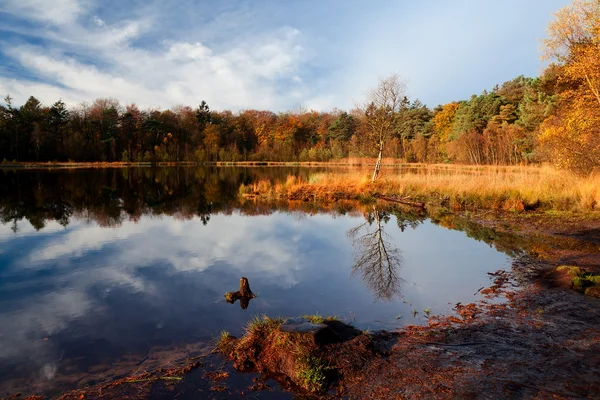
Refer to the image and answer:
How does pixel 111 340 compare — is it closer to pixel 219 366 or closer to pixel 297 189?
pixel 219 366

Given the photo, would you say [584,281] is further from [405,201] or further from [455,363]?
[405,201]

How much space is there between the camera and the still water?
4605 millimetres

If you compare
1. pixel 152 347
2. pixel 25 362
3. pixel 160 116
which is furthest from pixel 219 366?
pixel 160 116

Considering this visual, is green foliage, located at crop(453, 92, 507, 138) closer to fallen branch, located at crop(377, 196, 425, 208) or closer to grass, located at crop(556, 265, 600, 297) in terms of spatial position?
fallen branch, located at crop(377, 196, 425, 208)

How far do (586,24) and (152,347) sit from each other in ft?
56.4

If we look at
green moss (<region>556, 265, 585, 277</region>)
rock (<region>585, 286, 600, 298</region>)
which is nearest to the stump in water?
rock (<region>585, 286, 600, 298</region>)

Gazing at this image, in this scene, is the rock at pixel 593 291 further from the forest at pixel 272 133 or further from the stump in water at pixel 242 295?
the forest at pixel 272 133

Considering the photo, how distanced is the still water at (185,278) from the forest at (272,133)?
13831mm

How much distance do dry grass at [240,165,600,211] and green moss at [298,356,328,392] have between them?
13103 mm

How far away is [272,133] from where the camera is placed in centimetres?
7375

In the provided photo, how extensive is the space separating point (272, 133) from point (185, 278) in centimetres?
6822

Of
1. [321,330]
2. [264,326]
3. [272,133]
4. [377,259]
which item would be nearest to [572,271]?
[377,259]

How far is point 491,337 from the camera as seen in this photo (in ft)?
14.5

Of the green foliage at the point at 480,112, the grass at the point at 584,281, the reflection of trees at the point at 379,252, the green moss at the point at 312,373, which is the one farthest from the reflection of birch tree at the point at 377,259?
the green foliage at the point at 480,112
